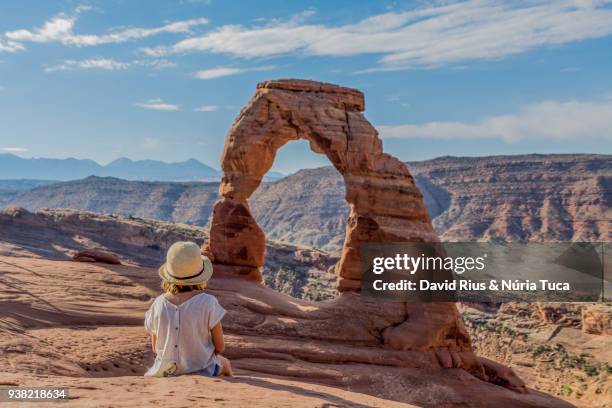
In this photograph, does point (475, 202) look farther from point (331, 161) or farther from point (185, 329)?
point (185, 329)

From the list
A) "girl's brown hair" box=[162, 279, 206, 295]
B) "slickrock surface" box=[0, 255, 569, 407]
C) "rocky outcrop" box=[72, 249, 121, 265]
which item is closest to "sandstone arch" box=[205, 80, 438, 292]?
"slickrock surface" box=[0, 255, 569, 407]

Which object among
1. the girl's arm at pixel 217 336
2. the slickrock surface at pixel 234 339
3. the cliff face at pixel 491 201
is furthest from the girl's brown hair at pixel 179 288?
the cliff face at pixel 491 201

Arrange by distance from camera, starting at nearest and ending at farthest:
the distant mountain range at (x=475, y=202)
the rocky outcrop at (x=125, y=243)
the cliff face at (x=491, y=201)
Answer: the rocky outcrop at (x=125, y=243) → the cliff face at (x=491, y=201) → the distant mountain range at (x=475, y=202)

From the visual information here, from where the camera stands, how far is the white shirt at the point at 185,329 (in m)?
6.52

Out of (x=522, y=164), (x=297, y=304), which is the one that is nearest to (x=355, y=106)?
(x=297, y=304)

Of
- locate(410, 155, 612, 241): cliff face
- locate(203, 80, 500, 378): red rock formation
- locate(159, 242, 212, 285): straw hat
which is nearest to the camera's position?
locate(159, 242, 212, 285): straw hat

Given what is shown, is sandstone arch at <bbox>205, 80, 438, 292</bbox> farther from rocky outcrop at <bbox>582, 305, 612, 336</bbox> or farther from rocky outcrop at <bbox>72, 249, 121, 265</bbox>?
rocky outcrop at <bbox>582, 305, 612, 336</bbox>

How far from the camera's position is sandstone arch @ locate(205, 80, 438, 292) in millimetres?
20141

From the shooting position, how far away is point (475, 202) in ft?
334

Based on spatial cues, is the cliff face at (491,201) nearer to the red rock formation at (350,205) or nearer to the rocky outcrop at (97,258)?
the red rock formation at (350,205)

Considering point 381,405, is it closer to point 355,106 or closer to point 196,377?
point 196,377

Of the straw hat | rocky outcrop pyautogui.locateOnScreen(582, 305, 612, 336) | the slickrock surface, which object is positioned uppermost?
the straw hat

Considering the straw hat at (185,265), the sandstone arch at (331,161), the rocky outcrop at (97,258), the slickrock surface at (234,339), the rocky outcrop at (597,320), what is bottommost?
the rocky outcrop at (597,320)

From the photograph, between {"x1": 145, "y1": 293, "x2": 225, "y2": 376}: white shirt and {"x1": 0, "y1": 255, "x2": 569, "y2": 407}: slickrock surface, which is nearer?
{"x1": 145, "y1": 293, "x2": 225, "y2": 376}: white shirt
